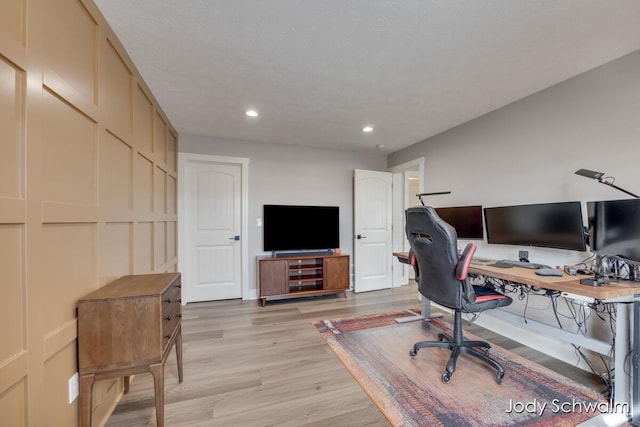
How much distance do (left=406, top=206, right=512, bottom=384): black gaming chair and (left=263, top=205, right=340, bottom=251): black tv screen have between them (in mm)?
2065

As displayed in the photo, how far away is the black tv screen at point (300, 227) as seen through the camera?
3936 millimetres

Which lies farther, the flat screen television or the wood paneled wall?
the flat screen television

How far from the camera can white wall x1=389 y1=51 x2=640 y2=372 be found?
1914 mm

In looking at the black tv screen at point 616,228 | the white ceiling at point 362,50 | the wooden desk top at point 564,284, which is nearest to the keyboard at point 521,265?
the wooden desk top at point 564,284

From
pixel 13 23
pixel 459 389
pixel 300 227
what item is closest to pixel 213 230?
pixel 300 227

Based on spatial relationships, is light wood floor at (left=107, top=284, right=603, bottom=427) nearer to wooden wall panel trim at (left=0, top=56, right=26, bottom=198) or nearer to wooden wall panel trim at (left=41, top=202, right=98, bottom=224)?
wooden wall panel trim at (left=41, top=202, right=98, bottom=224)

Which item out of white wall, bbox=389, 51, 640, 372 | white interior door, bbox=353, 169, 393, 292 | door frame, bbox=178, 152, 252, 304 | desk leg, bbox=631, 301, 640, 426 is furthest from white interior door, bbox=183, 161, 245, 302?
desk leg, bbox=631, 301, 640, 426

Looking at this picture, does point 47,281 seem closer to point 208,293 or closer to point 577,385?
point 208,293

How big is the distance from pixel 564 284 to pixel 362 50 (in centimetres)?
205

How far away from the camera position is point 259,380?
77.6 inches

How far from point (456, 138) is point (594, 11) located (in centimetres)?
188

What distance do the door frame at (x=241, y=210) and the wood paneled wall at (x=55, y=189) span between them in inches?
72.4

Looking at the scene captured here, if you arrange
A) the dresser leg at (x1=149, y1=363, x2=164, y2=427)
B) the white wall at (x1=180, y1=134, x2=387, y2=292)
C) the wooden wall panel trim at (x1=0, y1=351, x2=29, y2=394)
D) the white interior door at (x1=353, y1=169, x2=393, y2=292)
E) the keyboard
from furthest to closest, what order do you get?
the white interior door at (x1=353, y1=169, x2=393, y2=292) → the white wall at (x1=180, y1=134, x2=387, y2=292) → the keyboard → the dresser leg at (x1=149, y1=363, x2=164, y2=427) → the wooden wall panel trim at (x1=0, y1=351, x2=29, y2=394)

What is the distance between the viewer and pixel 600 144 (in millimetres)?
2039
